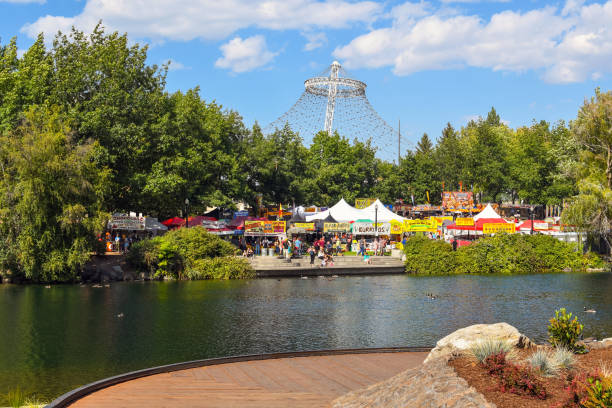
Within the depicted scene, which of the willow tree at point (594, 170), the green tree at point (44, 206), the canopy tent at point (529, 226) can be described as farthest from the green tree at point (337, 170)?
the green tree at point (44, 206)

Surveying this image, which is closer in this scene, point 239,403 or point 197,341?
point 239,403

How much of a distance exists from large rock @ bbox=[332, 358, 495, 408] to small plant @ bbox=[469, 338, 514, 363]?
68 centimetres

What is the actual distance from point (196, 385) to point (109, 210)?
140ft

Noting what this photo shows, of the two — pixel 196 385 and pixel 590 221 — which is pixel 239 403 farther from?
pixel 590 221

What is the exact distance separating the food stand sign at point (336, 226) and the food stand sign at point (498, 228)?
13.3 meters

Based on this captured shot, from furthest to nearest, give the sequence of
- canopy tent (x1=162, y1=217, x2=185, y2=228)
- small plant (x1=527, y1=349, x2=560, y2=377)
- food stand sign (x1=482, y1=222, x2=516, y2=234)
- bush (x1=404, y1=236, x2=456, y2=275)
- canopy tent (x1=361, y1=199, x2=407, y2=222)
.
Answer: canopy tent (x1=162, y1=217, x2=185, y2=228), canopy tent (x1=361, y1=199, x2=407, y2=222), food stand sign (x1=482, y1=222, x2=516, y2=234), bush (x1=404, y1=236, x2=456, y2=275), small plant (x1=527, y1=349, x2=560, y2=377)

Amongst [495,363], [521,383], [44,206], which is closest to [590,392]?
[521,383]

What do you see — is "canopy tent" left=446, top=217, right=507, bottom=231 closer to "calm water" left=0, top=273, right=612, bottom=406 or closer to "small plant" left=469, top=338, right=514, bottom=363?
"calm water" left=0, top=273, right=612, bottom=406

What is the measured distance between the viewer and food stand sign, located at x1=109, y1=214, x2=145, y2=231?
172 ft

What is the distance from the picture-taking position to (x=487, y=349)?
1127 centimetres

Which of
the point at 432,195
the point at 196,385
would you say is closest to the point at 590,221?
the point at 196,385

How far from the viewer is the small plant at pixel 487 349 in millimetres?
11195

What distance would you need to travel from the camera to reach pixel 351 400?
11516mm

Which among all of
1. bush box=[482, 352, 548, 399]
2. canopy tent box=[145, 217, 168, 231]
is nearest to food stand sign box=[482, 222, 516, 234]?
canopy tent box=[145, 217, 168, 231]
